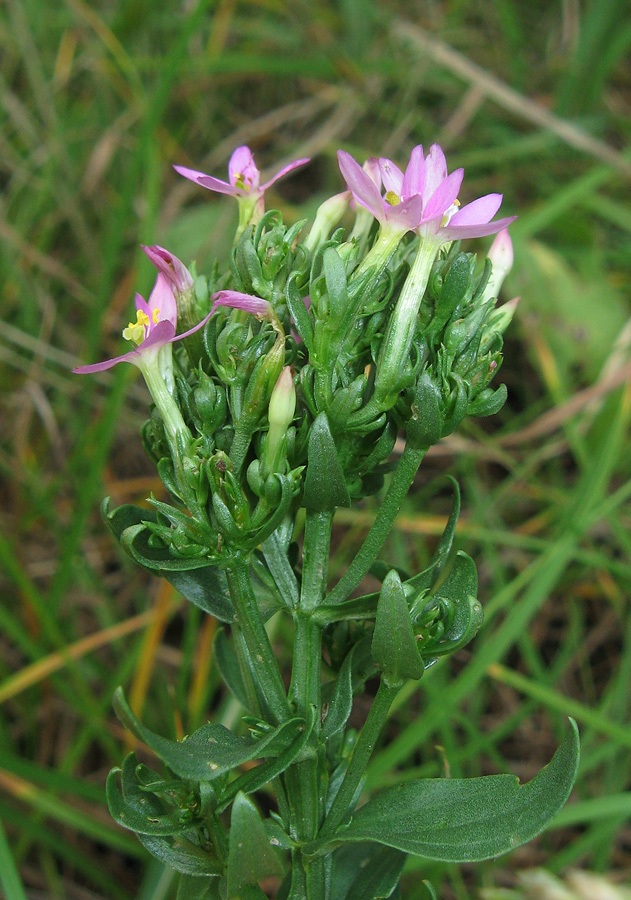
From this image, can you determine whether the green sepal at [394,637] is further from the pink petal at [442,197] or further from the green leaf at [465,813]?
the pink petal at [442,197]

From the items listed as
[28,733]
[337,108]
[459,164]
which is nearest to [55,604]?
[28,733]

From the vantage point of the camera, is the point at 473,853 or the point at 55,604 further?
the point at 55,604

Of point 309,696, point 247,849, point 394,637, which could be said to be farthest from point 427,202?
point 247,849

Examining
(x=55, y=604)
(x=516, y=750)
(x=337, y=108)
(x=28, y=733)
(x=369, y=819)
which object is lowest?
(x=516, y=750)

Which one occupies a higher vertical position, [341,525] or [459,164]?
[459,164]

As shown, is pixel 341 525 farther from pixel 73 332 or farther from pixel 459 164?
pixel 459 164

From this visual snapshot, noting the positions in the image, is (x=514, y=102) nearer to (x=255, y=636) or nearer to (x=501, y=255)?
(x=501, y=255)

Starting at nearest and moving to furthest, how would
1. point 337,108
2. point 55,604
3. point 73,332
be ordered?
point 55,604
point 73,332
point 337,108

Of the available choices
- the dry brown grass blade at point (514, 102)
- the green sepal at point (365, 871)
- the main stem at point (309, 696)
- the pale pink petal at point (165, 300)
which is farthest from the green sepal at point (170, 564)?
the dry brown grass blade at point (514, 102)
